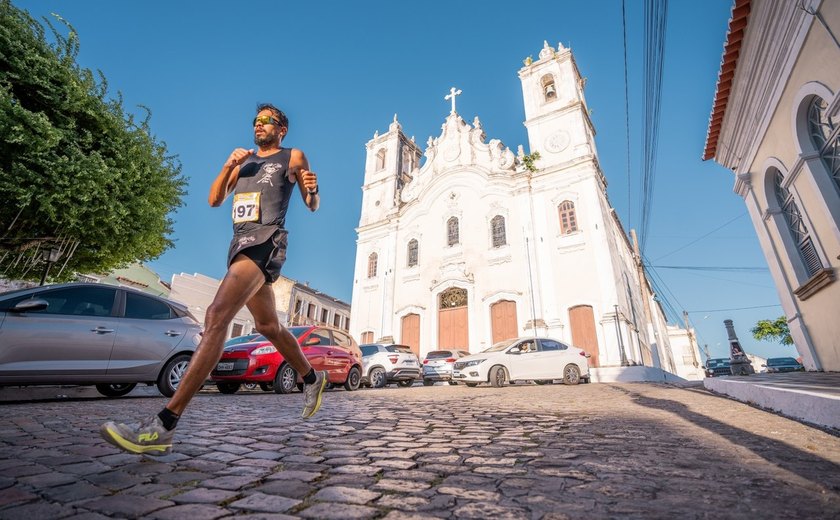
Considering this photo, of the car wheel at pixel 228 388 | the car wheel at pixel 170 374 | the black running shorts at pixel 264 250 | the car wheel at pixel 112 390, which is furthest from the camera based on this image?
the car wheel at pixel 228 388

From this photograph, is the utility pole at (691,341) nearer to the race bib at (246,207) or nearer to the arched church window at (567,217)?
the arched church window at (567,217)

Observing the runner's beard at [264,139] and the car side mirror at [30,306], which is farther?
the car side mirror at [30,306]

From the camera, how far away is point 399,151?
29.1 metres

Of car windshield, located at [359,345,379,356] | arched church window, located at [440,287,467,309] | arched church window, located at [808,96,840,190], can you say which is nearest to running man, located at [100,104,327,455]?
arched church window, located at [808,96,840,190]

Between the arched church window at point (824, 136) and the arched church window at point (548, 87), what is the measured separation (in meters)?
17.8

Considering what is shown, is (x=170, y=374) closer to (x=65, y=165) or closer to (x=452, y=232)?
(x=65, y=165)

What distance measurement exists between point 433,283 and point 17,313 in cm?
1817

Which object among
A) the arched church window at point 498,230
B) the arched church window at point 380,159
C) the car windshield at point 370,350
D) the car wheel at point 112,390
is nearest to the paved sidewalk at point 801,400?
the car wheel at point 112,390

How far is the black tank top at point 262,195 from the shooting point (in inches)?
110

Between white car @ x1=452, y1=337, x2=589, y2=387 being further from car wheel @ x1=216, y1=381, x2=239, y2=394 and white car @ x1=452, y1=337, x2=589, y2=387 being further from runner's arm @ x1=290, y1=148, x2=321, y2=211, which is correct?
runner's arm @ x1=290, y1=148, x2=321, y2=211

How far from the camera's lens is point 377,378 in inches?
481

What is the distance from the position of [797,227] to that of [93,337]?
13.0 meters

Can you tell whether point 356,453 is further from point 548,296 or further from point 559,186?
point 559,186

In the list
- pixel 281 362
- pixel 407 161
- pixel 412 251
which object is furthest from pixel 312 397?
pixel 407 161
